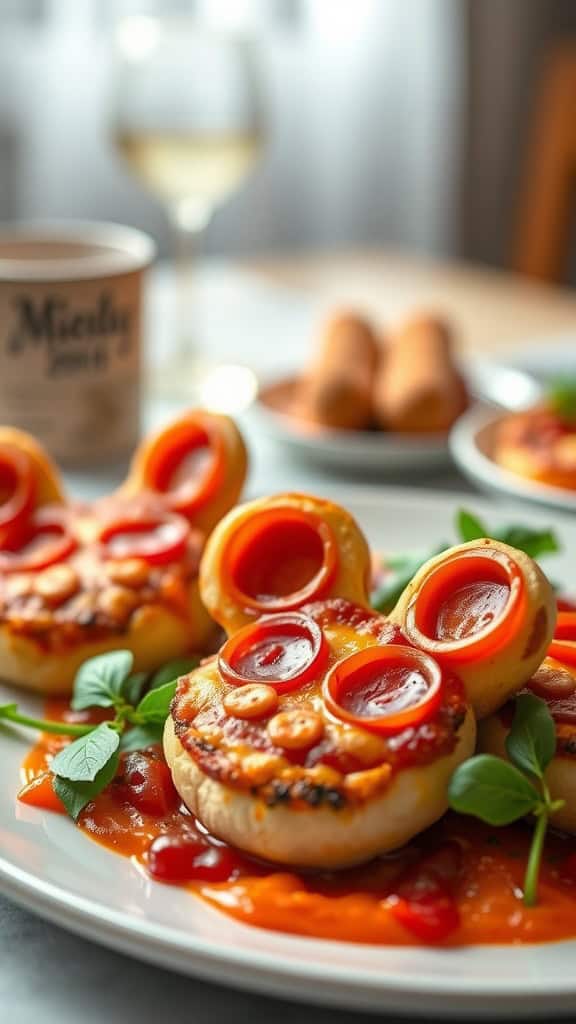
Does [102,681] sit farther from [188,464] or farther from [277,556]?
[188,464]

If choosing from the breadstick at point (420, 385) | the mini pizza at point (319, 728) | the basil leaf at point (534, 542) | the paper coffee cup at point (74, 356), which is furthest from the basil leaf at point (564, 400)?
→ the mini pizza at point (319, 728)

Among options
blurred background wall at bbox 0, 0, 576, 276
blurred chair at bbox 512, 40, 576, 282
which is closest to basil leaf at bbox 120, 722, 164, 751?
blurred chair at bbox 512, 40, 576, 282

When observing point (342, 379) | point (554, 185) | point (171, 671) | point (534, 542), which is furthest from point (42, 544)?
point (554, 185)

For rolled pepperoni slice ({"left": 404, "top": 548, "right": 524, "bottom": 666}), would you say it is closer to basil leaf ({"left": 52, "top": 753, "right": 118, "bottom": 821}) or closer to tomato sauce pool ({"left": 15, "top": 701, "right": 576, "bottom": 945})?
tomato sauce pool ({"left": 15, "top": 701, "right": 576, "bottom": 945})

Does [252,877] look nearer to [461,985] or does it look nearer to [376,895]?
[376,895]

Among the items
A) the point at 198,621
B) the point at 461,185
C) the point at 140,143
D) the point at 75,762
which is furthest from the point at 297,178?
the point at 75,762
